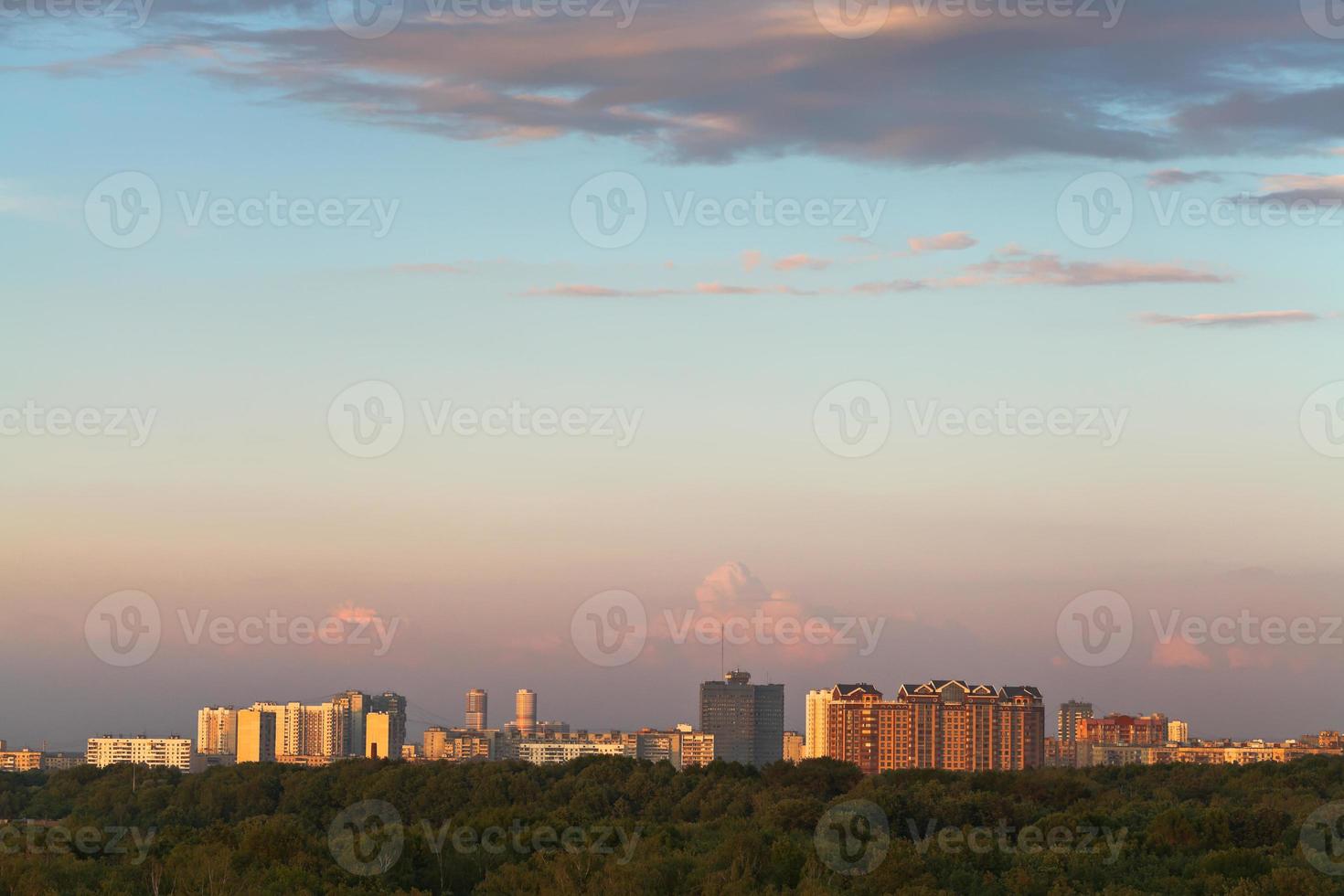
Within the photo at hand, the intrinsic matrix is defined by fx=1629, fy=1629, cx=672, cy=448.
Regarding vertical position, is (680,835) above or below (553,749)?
above

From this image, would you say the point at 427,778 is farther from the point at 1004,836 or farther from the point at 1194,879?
the point at 1194,879

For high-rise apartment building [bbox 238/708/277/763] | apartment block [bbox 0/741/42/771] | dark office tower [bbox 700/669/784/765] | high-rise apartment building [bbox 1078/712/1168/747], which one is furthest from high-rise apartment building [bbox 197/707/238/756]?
high-rise apartment building [bbox 1078/712/1168/747]

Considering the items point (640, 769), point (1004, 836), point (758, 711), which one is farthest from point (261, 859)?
point (758, 711)

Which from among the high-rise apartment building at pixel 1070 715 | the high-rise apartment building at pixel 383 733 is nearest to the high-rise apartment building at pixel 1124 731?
the high-rise apartment building at pixel 1070 715

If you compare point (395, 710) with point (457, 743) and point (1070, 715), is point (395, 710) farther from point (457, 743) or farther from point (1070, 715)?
point (1070, 715)

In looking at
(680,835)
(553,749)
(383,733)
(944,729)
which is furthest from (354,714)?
(680,835)
